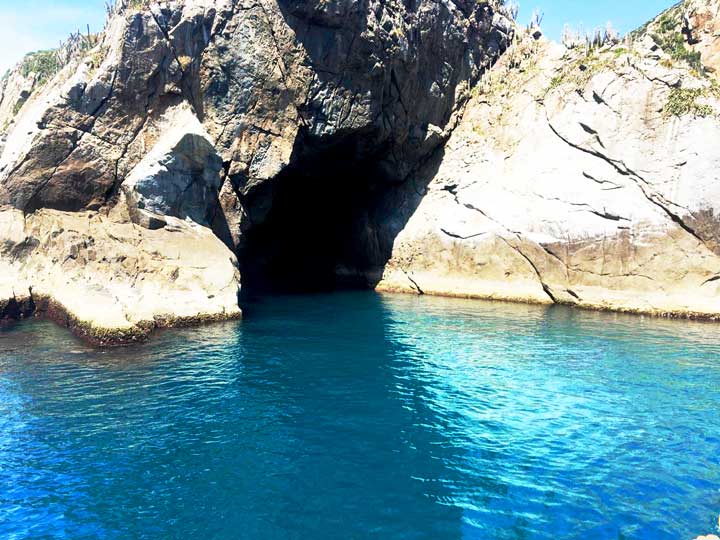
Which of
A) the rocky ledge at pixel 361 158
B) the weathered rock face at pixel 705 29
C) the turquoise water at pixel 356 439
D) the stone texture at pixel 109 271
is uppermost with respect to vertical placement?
the weathered rock face at pixel 705 29

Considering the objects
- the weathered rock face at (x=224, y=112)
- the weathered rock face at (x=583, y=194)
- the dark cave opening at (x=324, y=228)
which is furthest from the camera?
the dark cave opening at (x=324, y=228)

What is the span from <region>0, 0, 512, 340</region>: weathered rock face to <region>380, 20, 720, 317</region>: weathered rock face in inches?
289

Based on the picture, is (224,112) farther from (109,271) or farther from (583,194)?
(583,194)

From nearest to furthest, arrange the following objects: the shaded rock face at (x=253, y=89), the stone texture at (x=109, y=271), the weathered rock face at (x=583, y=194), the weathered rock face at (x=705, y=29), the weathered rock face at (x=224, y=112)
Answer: the stone texture at (x=109, y=271), the weathered rock face at (x=224, y=112), the shaded rock face at (x=253, y=89), the weathered rock face at (x=583, y=194), the weathered rock face at (x=705, y=29)

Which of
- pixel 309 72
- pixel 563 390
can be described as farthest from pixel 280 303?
pixel 563 390

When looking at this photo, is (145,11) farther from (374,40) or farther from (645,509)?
(645,509)

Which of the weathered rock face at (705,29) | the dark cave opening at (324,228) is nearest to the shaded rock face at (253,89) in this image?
the dark cave opening at (324,228)

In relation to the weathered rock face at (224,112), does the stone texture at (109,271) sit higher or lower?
lower

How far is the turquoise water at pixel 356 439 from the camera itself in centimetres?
1179

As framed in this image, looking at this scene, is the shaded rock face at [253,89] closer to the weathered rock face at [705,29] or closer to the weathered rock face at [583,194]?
the weathered rock face at [583,194]

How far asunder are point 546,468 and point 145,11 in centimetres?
3970

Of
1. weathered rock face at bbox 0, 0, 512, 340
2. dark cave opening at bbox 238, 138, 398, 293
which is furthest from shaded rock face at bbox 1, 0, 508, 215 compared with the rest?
dark cave opening at bbox 238, 138, 398, 293

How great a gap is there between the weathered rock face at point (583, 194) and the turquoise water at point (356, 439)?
43.8 ft

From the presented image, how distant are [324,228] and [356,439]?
50.0m
